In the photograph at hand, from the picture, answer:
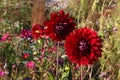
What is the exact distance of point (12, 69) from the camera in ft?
13.7

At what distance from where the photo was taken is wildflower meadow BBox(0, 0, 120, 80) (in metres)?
2.50

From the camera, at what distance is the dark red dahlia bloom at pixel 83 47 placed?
246 cm

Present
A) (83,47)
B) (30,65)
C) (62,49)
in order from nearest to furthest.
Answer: (83,47)
(30,65)
(62,49)

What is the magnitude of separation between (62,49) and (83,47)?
2542 millimetres

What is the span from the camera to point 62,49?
501 centimetres

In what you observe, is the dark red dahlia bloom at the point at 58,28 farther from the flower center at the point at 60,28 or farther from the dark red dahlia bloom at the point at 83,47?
the dark red dahlia bloom at the point at 83,47

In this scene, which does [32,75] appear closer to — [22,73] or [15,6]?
[22,73]

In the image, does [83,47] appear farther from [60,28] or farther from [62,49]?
[62,49]

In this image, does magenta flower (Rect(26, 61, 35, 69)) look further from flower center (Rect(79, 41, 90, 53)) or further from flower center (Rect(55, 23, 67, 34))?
flower center (Rect(79, 41, 90, 53))

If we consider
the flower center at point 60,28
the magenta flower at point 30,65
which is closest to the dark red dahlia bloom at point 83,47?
the flower center at point 60,28

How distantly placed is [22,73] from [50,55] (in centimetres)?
37

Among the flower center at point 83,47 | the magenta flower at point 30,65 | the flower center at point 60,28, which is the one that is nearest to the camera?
the flower center at point 83,47

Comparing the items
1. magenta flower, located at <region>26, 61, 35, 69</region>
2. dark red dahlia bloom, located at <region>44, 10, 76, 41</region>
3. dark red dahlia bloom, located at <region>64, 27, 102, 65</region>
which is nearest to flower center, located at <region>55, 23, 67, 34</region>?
dark red dahlia bloom, located at <region>44, 10, 76, 41</region>

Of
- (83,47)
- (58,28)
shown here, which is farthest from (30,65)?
(83,47)
